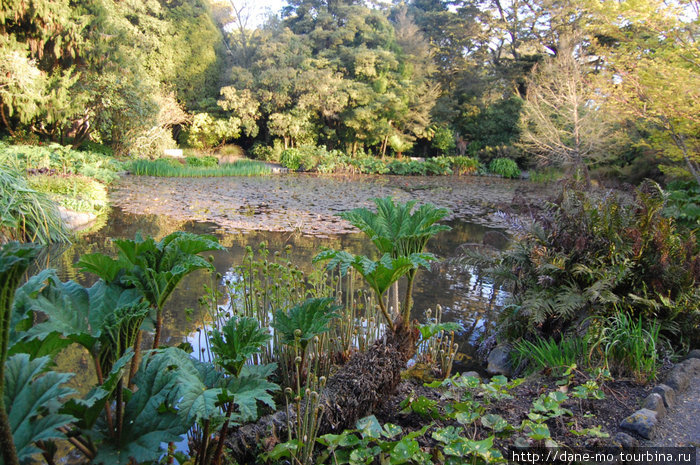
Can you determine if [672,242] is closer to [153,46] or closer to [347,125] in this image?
[347,125]

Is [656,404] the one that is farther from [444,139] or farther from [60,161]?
[444,139]

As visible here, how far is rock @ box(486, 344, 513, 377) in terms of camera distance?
9.00ft

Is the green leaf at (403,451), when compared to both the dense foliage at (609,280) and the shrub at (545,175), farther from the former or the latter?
the shrub at (545,175)

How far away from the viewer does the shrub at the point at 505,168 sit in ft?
58.6

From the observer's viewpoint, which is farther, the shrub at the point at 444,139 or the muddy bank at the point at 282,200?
the shrub at the point at 444,139

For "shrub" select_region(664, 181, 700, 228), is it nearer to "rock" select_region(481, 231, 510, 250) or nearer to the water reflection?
"rock" select_region(481, 231, 510, 250)

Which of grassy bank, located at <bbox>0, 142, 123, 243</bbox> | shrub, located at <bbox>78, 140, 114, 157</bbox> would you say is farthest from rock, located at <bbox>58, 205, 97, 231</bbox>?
shrub, located at <bbox>78, 140, 114, 157</bbox>

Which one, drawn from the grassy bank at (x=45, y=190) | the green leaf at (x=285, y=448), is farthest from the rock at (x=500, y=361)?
the grassy bank at (x=45, y=190)

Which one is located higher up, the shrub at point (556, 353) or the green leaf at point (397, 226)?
the green leaf at point (397, 226)

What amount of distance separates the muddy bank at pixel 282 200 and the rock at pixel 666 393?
2.99 metres

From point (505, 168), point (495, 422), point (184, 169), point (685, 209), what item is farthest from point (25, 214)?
point (505, 168)

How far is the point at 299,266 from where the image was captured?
4.60 m

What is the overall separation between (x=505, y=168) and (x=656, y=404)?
17.1 metres

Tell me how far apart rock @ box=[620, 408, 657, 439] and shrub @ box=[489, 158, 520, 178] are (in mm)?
17148
